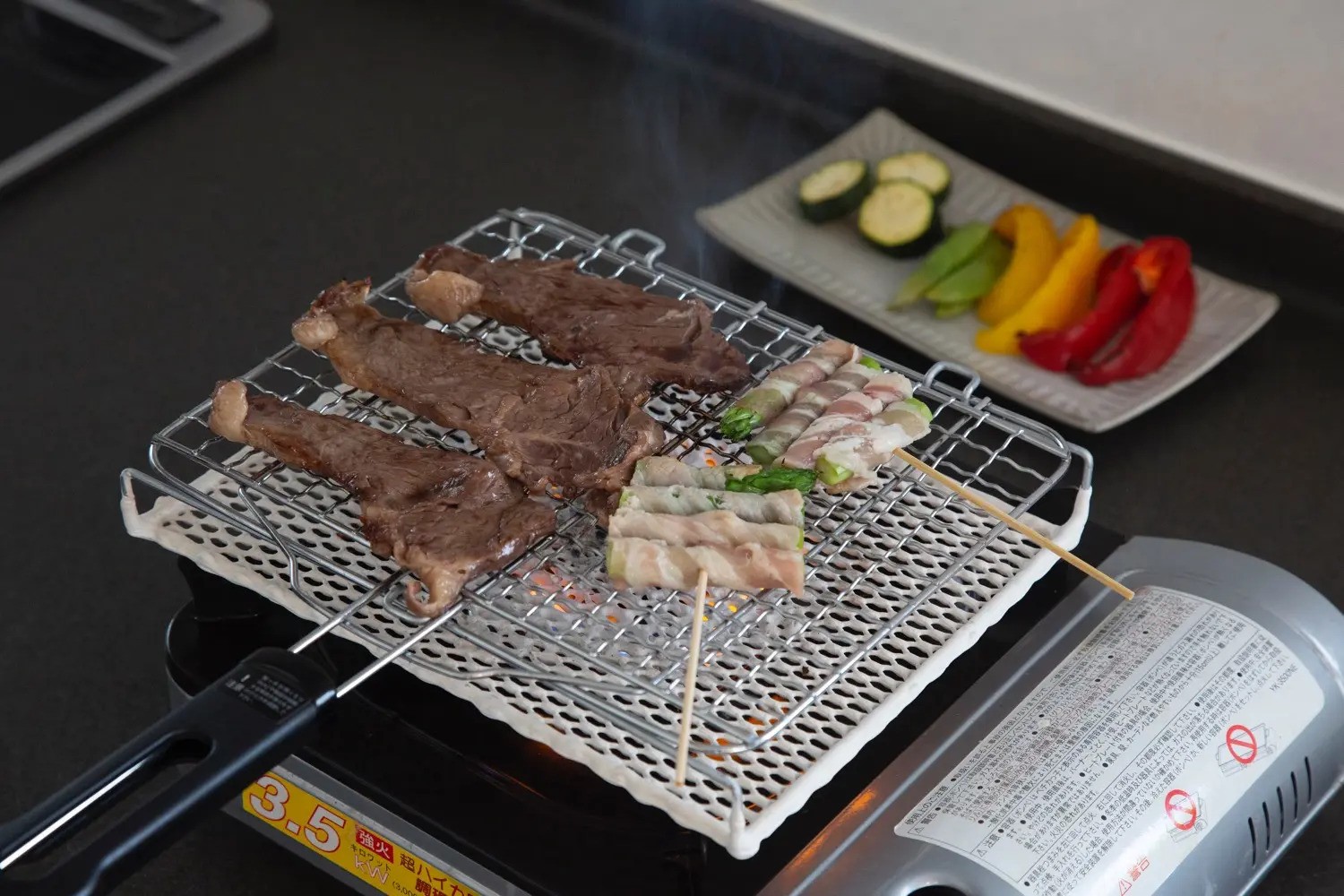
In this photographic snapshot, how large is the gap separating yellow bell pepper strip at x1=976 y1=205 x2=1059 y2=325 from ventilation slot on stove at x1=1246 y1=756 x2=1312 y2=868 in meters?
1.19

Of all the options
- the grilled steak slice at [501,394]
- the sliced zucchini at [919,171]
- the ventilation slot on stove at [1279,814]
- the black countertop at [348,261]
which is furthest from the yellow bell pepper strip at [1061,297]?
the ventilation slot on stove at [1279,814]

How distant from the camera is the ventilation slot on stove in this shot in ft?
5.68

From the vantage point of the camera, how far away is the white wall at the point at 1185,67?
2.76 m

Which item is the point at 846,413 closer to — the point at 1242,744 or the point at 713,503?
the point at 713,503

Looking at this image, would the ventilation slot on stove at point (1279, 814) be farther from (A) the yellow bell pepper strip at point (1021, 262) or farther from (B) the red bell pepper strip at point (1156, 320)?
(A) the yellow bell pepper strip at point (1021, 262)

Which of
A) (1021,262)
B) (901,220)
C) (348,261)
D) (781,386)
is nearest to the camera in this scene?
(781,386)

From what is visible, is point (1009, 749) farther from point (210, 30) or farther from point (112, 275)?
point (210, 30)

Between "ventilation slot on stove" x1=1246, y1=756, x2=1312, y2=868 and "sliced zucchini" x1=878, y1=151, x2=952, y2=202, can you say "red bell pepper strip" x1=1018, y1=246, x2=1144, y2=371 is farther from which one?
"ventilation slot on stove" x1=1246, y1=756, x2=1312, y2=868

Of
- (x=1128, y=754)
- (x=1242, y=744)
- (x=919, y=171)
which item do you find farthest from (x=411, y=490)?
(x=919, y=171)

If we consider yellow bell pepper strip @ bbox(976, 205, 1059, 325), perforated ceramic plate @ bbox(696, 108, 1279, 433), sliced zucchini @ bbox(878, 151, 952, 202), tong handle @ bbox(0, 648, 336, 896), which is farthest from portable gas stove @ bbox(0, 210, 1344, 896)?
sliced zucchini @ bbox(878, 151, 952, 202)

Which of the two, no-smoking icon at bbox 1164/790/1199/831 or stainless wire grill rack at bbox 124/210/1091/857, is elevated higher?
stainless wire grill rack at bbox 124/210/1091/857

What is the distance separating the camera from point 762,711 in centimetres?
162

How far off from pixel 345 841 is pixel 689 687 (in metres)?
0.51

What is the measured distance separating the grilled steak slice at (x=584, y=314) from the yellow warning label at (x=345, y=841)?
65cm
